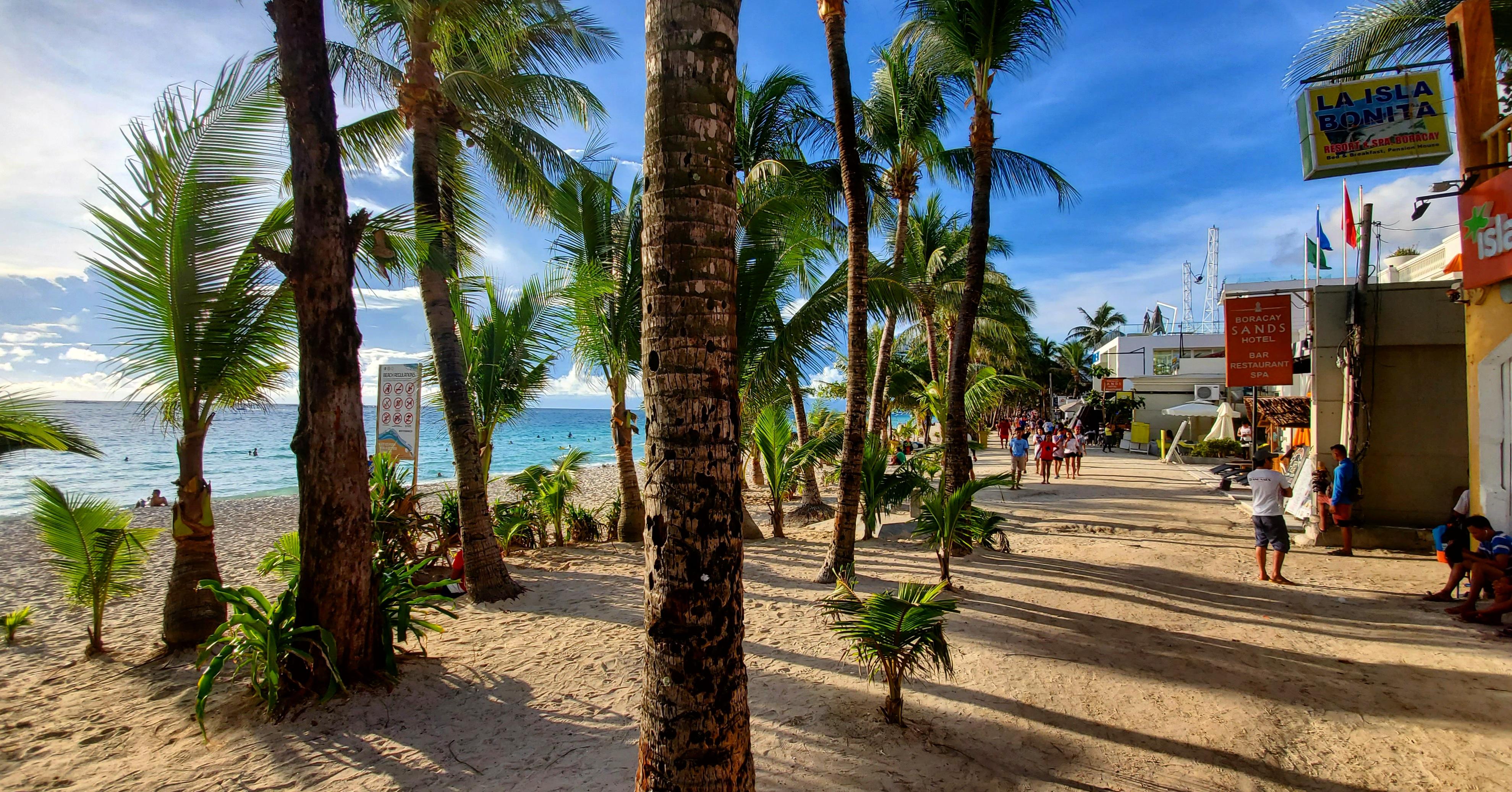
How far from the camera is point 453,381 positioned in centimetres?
687

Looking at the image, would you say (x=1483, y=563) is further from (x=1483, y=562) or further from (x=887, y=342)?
(x=887, y=342)

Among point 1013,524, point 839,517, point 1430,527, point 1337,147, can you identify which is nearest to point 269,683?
point 839,517

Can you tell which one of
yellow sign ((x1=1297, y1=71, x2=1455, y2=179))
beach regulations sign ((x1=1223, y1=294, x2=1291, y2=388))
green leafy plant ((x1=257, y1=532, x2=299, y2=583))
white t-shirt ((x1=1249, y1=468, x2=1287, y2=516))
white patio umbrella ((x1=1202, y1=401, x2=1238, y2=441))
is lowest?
green leafy plant ((x1=257, y1=532, x2=299, y2=583))

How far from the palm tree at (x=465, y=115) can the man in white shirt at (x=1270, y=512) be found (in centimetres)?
822

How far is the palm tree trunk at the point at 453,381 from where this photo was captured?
22.5ft

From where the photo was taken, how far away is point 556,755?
12.3 ft

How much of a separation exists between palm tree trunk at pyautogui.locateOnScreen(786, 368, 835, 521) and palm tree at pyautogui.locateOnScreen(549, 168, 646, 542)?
2964 millimetres

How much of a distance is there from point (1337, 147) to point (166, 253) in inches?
454

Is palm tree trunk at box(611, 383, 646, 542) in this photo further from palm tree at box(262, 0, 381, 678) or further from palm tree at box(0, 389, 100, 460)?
palm tree at box(0, 389, 100, 460)

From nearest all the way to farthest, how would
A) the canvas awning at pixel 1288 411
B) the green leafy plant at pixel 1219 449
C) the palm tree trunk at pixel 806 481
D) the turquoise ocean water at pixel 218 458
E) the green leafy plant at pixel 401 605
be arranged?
the green leafy plant at pixel 401 605 → the palm tree trunk at pixel 806 481 → the canvas awning at pixel 1288 411 → the turquoise ocean water at pixel 218 458 → the green leafy plant at pixel 1219 449

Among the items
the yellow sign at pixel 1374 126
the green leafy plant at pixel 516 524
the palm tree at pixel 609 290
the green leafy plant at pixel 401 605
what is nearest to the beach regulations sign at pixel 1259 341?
the yellow sign at pixel 1374 126

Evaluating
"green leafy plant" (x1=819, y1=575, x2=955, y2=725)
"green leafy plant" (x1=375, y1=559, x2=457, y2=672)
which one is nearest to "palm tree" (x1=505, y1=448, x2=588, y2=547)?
"green leafy plant" (x1=375, y1=559, x2=457, y2=672)

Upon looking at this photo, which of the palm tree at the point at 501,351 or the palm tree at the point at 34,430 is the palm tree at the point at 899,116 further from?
the palm tree at the point at 34,430

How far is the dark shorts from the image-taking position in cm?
730
